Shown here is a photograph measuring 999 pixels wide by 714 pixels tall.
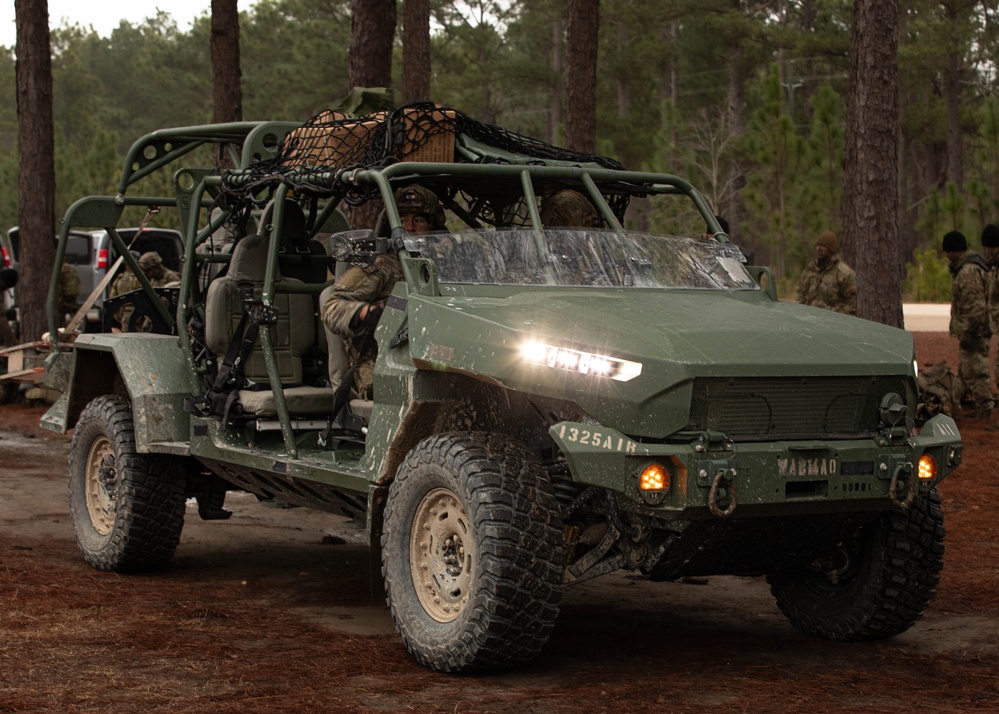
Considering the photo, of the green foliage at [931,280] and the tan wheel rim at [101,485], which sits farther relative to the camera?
the green foliage at [931,280]

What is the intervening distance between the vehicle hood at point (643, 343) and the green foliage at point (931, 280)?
98.8 ft

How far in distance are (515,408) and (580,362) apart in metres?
0.83

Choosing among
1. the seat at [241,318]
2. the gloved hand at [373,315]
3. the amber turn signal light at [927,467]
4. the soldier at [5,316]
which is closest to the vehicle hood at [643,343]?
the amber turn signal light at [927,467]

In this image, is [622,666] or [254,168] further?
[254,168]

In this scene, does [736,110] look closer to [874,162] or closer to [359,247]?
[874,162]

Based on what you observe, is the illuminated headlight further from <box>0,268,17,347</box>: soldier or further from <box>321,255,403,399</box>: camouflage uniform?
<box>0,268,17,347</box>: soldier

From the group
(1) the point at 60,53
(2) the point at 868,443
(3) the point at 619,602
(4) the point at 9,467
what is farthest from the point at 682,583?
(1) the point at 60,53

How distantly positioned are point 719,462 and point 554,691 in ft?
3.59

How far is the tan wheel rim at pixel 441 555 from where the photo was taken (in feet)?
19.3

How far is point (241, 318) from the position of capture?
25.9 feet

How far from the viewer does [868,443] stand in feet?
18.9

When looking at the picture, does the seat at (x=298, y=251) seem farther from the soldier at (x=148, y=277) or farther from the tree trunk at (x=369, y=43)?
the soldier at (x=148, y=277)

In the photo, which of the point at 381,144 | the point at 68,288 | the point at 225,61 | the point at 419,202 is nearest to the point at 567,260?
the point at 419,202

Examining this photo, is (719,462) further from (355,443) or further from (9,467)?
(9,467)
